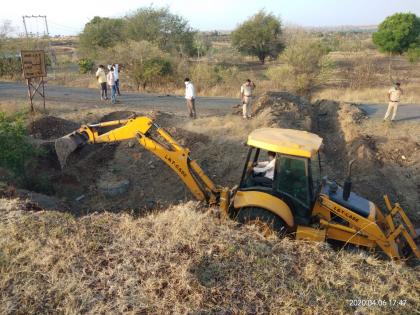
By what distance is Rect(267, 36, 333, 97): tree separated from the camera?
85.7ft

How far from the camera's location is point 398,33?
43.2m

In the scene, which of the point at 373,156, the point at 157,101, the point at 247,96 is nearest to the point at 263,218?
the point at 373,156

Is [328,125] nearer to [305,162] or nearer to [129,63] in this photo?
[305,162]

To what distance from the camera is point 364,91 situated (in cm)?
2569

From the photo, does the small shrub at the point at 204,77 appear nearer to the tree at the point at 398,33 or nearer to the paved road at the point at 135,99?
the paved road at the point at 135,99

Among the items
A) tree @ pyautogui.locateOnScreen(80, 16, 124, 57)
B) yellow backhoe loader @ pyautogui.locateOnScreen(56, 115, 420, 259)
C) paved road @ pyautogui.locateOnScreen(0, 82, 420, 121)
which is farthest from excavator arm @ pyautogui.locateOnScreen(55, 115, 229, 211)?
tree @ pyautogui.locateOnScreen(80, 16, 124, 57)

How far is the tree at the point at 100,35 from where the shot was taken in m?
40.3

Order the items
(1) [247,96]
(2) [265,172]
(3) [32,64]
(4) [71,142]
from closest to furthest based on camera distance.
→ (2) [265,172], (4) [71,142], (1) [247,96], (3) [32,64]

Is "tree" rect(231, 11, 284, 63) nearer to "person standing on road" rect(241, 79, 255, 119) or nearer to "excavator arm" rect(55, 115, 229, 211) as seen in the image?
"person standing on road" rect(241, 79, 255, 119)

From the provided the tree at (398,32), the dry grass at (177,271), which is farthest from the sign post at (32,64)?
the tree at (398,32)

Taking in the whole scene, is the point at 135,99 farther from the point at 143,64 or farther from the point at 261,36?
the point at 261,36

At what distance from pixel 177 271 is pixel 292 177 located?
274cm

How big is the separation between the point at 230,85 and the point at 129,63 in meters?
7.00

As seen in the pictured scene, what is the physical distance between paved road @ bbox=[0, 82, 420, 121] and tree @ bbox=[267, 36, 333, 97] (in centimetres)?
528
